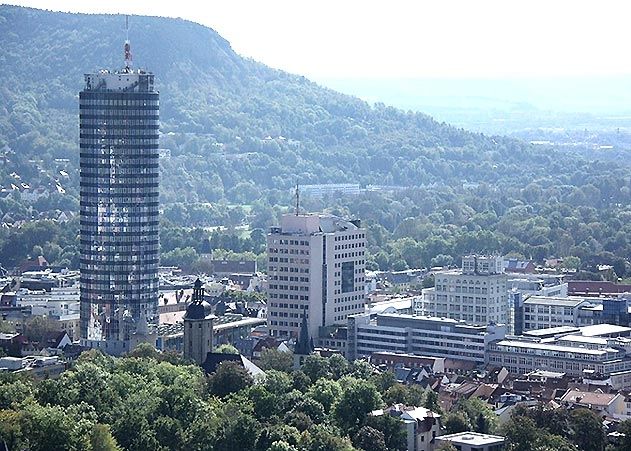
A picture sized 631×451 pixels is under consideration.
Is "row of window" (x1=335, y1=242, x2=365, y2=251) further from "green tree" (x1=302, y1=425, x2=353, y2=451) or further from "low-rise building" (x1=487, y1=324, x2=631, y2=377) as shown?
"green tree" (x1=302, y1=425, x2=353, y2=451)

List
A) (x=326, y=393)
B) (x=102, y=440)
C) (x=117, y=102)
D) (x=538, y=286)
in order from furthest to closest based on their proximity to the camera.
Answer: (x=538, y=286) → (x=117, y=102) → (x=326, y=393) → (x=102, y=440)

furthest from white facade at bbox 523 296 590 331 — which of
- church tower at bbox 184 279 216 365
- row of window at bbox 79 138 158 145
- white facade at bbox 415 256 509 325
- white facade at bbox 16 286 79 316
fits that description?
white facade at bbox 16 286 79 316

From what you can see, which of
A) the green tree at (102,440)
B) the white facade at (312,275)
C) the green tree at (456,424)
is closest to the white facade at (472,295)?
the white facade at (312,275)

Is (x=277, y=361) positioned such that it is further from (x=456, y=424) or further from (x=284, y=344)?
(x=456, y=424)

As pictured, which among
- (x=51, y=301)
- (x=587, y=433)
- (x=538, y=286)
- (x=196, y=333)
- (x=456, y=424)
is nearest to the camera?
(x=587, y=433)

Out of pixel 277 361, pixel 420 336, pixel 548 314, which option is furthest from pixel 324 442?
pixel 548 314

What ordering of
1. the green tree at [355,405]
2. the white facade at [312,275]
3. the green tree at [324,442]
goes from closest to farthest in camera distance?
the green tree at [324,442] → the green tree at [355,405] → the white facade at [312,275]

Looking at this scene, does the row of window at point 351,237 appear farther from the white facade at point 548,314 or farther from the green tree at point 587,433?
the green tree at point 587,433
